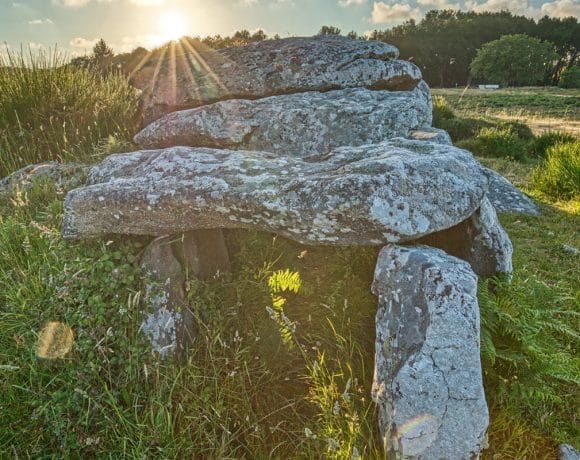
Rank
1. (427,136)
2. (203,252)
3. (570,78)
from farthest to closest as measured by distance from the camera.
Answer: (570,78), (427,136), (203,252)

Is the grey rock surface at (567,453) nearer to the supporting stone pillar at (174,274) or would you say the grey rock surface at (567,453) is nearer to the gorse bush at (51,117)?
the supporting stone pillar at (174,274)

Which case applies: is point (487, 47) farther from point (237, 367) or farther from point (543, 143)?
point (237, 367)

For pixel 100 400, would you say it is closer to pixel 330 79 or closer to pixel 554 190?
pixel 330 79

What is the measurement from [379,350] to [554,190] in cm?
874

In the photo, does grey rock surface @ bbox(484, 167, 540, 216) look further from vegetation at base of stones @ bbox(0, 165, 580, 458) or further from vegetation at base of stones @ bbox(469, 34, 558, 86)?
vegetation at base of stones @ bbox(469, 34, 558, 86)

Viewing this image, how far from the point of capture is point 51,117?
739 cm

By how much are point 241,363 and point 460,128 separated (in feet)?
56.6

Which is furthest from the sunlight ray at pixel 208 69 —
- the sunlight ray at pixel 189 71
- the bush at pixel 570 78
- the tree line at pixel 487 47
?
the bush at pixel 570 78

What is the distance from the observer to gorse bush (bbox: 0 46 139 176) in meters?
7.52

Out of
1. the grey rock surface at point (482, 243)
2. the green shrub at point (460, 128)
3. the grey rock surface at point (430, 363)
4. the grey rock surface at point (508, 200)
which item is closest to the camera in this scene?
the grey rock surface at point (430, 363)

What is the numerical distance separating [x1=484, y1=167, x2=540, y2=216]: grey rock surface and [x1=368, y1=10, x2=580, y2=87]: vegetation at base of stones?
74954 millimetres

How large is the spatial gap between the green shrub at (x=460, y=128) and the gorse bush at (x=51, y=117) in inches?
551

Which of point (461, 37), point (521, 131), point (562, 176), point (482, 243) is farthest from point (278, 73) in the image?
point (461, 37)

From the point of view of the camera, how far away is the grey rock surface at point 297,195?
3477 mm
